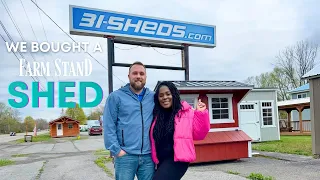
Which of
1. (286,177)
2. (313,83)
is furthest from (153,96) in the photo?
→ (313,83)

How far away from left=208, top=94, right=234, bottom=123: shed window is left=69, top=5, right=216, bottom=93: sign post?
1.15 m

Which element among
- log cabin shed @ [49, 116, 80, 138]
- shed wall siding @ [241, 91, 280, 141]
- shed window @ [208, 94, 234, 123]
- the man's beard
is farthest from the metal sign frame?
log cabin shed @ [49, 116, 80, 138]

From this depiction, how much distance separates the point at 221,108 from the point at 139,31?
3.54 m

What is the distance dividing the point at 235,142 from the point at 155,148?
7.28 meters

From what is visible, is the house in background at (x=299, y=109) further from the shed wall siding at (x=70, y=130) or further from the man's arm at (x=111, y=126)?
the shed wall siding at (x=70, y=130)

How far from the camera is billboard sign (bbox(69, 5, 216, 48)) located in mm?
8453

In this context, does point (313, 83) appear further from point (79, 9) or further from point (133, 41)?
point (79, 9)

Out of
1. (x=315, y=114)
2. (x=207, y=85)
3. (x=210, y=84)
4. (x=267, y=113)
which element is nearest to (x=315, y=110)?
(x=315, y=114)

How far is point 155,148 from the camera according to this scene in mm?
2990

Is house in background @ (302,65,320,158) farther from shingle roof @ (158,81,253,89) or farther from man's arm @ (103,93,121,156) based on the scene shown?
man's arm @ (103,93,121,156)

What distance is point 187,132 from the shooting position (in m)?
2.99

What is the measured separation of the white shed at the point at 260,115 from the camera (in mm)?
16578

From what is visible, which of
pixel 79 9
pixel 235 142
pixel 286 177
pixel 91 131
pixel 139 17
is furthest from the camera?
pixel 91 131

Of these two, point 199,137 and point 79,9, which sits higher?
A: point 79,9
